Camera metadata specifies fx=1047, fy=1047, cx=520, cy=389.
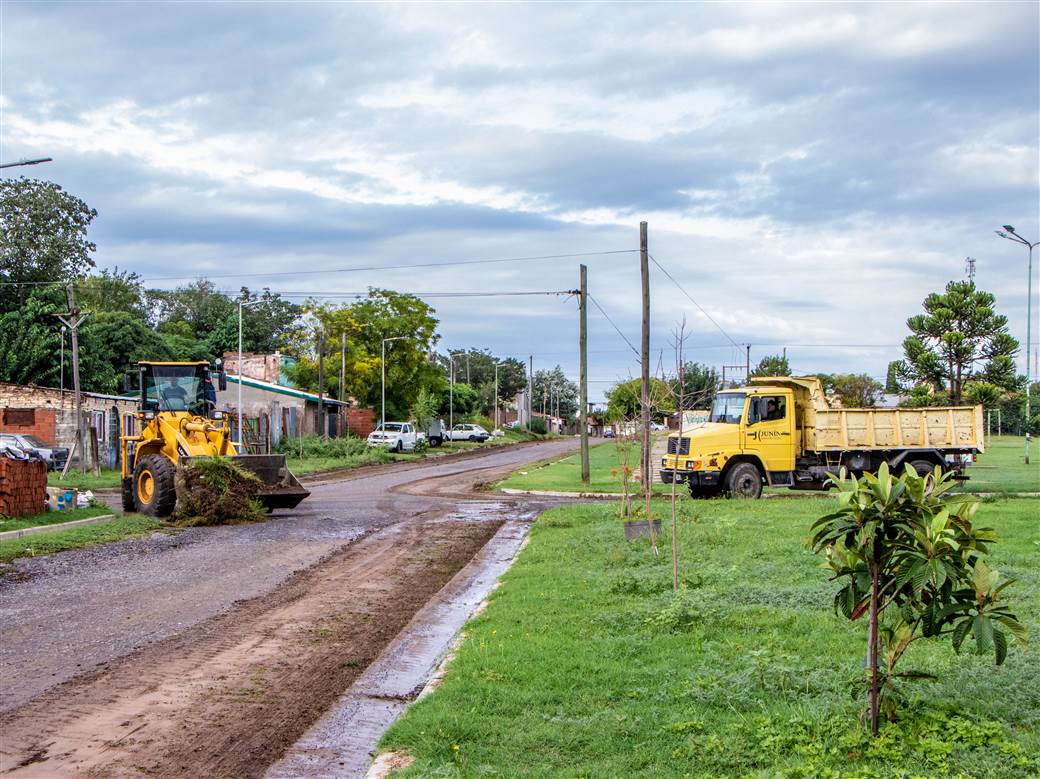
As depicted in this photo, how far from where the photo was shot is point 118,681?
812 centimetres

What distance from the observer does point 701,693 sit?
6.82m

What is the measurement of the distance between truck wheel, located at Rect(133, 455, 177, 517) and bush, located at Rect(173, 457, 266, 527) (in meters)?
0.54

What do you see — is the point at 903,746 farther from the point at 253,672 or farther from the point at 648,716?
the point at 253,672

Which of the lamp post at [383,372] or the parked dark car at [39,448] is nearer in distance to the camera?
the parked dark car at [39,448]

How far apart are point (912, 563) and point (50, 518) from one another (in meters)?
18.1

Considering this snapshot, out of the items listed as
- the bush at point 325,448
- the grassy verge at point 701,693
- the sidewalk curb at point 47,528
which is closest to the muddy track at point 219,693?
the grassy verge at point 701,693

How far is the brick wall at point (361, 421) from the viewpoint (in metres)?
69.9

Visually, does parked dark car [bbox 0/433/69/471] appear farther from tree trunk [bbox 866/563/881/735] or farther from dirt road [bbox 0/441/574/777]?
tree trunk [bbox 866/563/881/735]

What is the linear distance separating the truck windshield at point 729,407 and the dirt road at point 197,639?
28.6 feet

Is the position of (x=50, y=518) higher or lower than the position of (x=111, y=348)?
lower

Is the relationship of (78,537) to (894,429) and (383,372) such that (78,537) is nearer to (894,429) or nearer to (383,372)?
(894,429)

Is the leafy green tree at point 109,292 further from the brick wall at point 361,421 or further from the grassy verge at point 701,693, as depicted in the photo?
the grassy verge at point 701,693

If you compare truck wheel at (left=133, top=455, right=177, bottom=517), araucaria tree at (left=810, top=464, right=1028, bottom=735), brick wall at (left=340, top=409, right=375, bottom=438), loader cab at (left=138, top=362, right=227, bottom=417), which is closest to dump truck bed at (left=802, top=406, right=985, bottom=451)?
loader cab at (left=138, top=362, right=227, bottom=417)

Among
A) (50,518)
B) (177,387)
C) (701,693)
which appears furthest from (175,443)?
(701,693)
